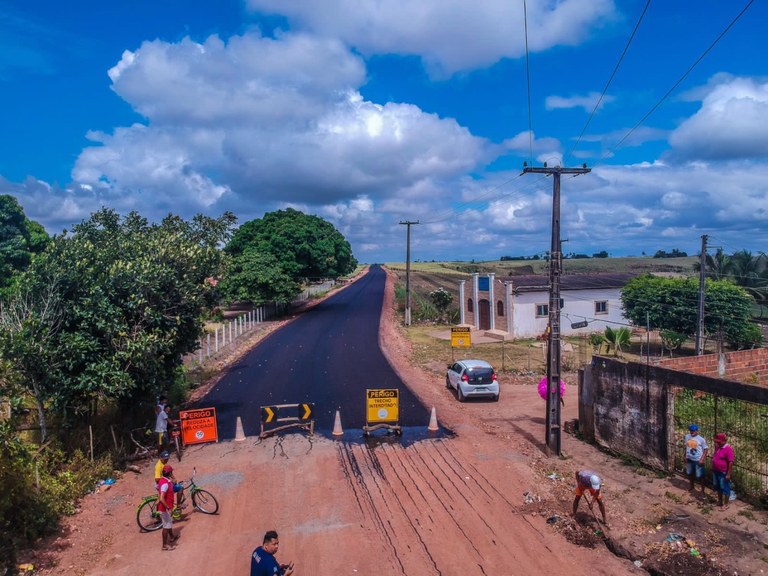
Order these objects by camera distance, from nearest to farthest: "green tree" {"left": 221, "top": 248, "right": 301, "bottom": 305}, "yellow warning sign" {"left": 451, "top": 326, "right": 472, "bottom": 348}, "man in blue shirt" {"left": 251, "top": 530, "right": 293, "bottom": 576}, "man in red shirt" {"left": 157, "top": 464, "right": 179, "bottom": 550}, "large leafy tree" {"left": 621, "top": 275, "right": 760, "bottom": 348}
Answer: "man in blue shirt" {"left": 251, "top": 530, "right": 293, "bottom": 576}, "man in red shirt" {"left": 157, "top": 464, "right": 179, "bottom": 550}, "yellow warning sign" {"left": 451, "top": 326, "right": 472, "bottom": 348}, "large leafy tree" {"left": 621, "top": 275, "right": 760, "bottom": 348}, "green tree" {"left": 221, "top": 248, "right": 301, "bottom": 305}

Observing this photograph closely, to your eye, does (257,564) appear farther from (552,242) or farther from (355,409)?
(355,409)

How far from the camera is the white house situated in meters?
38.6

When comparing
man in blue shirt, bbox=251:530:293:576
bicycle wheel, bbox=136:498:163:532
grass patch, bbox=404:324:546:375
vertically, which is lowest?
bicycle wheel, bbox=136:498:163:532

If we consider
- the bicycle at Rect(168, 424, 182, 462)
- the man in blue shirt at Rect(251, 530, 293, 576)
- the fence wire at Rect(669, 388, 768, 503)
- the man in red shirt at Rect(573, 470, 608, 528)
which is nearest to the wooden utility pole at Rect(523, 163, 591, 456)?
the fence wire at Rect(669, 388, 768, 503)

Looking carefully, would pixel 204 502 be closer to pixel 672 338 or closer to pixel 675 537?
pixel 675 537

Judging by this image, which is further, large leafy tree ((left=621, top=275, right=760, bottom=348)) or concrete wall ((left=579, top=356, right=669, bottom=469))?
large leafy tree ((left=621, top=275, right=760, bottom=348))

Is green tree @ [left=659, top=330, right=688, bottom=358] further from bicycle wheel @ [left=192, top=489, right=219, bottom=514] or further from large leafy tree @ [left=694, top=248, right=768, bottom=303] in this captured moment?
bicycle wheel @ [left=192, top=489, right=219, bottom=514]

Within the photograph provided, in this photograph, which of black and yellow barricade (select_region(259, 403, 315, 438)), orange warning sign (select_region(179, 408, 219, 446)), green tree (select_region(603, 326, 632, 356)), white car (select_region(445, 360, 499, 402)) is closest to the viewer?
orange warning sign (select_region(179, 408, 219, 446))

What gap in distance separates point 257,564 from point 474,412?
1406 centimetres

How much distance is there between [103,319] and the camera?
14430mm

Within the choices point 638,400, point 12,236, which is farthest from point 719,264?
point 12,236

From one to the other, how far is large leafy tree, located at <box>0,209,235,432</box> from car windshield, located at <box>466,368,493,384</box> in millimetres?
10551

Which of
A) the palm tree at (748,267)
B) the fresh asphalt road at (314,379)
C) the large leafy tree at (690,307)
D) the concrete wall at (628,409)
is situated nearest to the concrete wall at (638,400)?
the concrete wall at (628,409)

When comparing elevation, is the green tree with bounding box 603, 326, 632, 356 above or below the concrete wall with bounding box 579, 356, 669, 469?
above
